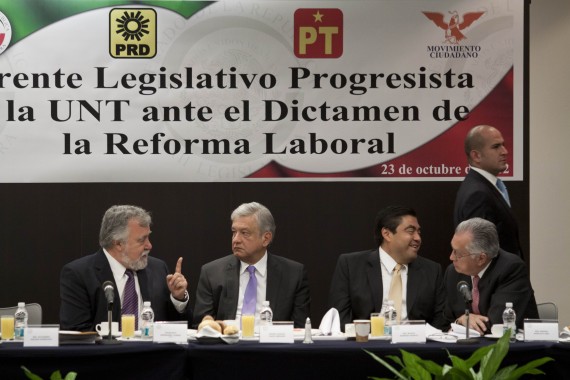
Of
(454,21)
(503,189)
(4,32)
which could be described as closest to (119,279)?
(4,32)

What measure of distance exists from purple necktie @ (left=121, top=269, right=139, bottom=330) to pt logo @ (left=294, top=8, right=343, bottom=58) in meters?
2.10

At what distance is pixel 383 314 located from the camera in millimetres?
5355

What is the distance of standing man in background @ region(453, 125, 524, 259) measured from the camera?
668 cm

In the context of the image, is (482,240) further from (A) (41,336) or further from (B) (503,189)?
(A) (41,336)

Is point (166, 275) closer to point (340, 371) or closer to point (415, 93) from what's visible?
point (340, 371)

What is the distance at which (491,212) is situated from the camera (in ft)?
22.0

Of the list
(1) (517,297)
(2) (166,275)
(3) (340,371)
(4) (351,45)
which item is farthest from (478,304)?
(4) (351,45)

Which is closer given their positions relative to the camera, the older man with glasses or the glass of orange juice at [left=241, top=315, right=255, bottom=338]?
the glass of orange juice at [left=241, top=315, right=255, bottom=338]

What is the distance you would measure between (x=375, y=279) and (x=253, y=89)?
174cm

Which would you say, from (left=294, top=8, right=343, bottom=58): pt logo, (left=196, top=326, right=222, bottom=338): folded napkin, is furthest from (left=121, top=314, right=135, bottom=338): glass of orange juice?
(left=294, top=8, right=343, bottom=58): pt logo

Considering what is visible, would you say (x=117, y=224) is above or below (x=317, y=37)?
below

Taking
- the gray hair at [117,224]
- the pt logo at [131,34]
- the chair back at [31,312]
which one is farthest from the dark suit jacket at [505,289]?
the pt logo at [131,34]

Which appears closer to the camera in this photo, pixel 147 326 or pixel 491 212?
pixel 147 326

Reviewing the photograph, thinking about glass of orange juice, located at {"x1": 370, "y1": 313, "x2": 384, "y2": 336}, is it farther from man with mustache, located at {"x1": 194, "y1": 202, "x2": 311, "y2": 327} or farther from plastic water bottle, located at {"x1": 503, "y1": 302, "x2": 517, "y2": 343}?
man with mustache, located at {"x1": 194, "y1": 202, "x2": 311, "y2": 327}
